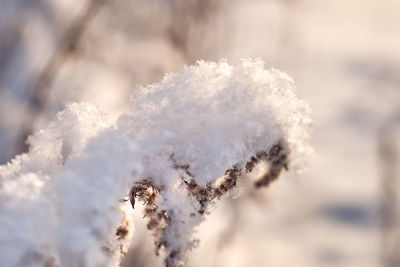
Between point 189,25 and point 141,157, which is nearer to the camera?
point 141,157

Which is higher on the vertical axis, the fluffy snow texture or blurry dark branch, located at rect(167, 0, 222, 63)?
blurry dark branch, located at rect(167, 0, 222, 63)

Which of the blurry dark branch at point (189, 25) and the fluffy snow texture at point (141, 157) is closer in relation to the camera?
the fluffy snow texture at point (141, 157)

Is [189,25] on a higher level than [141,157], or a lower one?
higher

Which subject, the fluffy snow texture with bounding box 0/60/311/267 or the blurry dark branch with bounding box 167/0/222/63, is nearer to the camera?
the fluffy snow texture with bounding box 0/60/311/267

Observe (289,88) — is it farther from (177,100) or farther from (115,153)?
(115,153)

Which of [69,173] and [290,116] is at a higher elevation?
[290,116]

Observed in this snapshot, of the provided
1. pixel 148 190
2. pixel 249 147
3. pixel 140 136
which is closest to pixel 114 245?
pixel 148 190

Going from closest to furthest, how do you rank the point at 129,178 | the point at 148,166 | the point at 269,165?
the point at 129,178
the point at 148,166
the point at 269,165

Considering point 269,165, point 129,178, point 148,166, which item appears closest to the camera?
point 129,178
